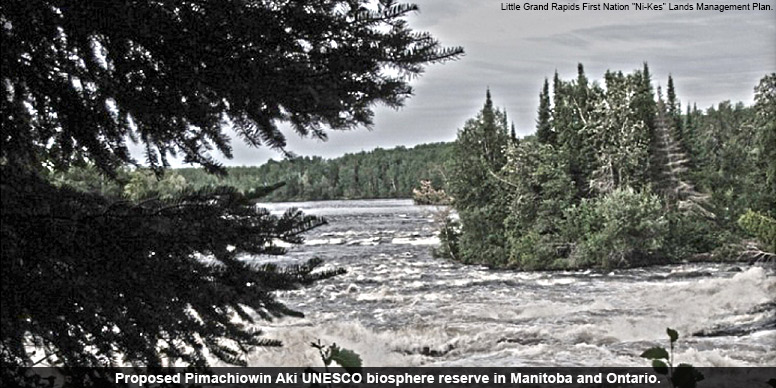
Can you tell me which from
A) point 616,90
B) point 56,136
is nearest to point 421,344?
point 56,136

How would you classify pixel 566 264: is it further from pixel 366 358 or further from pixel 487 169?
pixel 366 358

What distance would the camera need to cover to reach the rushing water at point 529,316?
36.2ft

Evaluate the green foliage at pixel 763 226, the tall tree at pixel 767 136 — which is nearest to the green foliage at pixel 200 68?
the green foliage at pixel 763 226

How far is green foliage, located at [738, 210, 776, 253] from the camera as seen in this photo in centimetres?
1703

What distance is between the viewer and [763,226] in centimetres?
1795

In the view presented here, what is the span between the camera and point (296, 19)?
170 cm

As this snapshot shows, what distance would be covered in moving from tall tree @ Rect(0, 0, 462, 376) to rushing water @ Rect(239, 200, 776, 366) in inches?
218

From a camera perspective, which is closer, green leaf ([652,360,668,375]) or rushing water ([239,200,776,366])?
green leaf ([652,360,668,375])

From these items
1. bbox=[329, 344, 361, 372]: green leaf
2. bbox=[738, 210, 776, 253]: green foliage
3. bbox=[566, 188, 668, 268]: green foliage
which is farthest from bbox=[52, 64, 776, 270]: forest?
bbox=[329, 344, 361, 372]: green leaf

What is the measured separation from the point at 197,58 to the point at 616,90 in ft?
81.0

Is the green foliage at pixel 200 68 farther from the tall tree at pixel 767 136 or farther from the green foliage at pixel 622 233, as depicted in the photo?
the green foliage at pixel 622 233

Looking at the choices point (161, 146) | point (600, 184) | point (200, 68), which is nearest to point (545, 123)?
point (600, 184)

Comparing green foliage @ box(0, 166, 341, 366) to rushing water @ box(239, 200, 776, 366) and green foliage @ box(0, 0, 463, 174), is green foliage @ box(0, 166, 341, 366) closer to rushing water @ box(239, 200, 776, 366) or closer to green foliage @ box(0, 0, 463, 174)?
green foliage @ box(0, 0, 463, 174)

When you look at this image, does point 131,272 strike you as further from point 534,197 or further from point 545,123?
point 545,123
